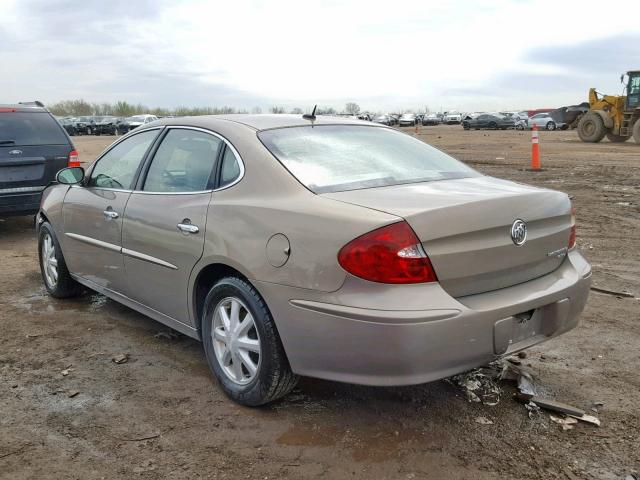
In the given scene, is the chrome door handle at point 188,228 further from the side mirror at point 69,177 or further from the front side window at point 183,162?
the side mirror at point 69,177

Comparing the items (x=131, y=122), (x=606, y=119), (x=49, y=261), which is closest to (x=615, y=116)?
(x=606, y=119)

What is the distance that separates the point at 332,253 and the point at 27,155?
6.47 metres

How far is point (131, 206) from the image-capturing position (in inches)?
163

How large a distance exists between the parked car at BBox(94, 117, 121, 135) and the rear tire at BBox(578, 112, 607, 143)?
4200cm

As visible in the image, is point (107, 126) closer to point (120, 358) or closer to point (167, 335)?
point (167, 335)

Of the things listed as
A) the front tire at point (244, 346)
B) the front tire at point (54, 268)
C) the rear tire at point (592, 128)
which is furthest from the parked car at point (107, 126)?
the front tire at point (244, 346)

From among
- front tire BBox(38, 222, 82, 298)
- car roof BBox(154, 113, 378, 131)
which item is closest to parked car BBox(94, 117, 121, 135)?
front tire BBox(38, 222, 82, 298)

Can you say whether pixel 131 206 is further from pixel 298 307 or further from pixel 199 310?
pixel 298 307

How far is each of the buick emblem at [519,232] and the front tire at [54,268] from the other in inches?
150

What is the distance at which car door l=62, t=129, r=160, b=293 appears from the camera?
14.3ft

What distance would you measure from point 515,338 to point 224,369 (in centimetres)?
159

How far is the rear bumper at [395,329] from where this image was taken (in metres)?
2.68

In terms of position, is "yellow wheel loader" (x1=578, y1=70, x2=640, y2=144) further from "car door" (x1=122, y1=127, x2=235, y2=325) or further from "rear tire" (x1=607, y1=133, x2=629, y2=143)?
"car door" (x1=122, y1=127, x2=235, y2=325)

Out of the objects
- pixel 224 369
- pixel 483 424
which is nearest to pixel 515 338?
pixel 483 424
